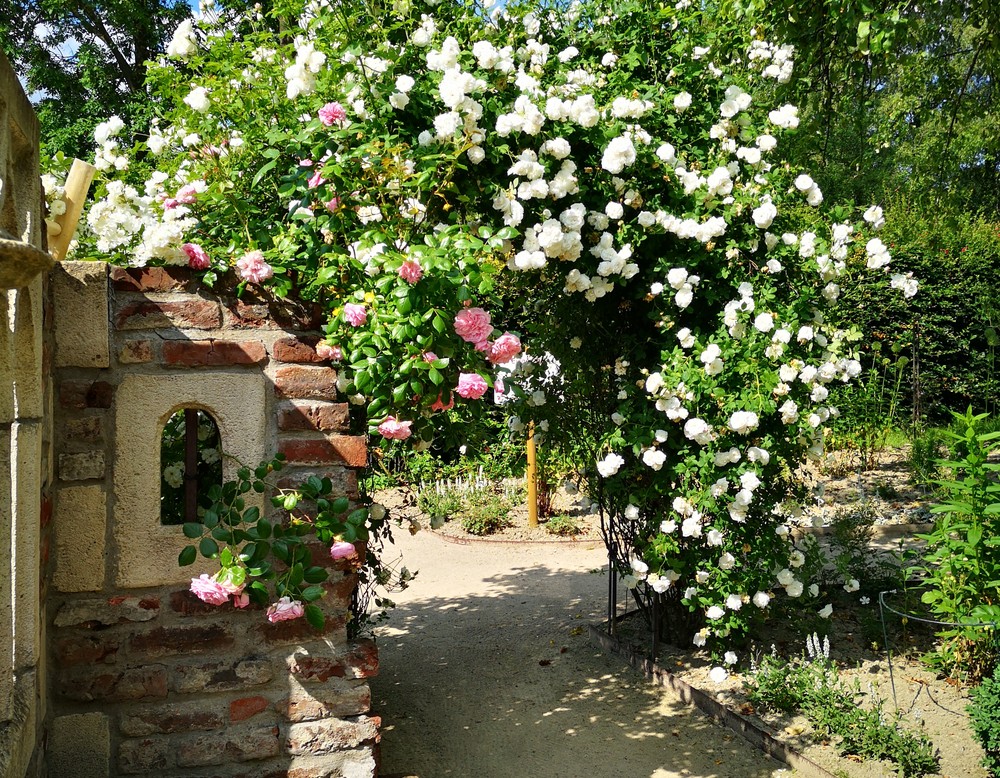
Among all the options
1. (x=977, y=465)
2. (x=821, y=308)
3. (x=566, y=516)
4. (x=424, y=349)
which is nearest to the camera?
(x=424, y=349)

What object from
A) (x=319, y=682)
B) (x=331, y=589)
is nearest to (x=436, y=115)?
(x=331, y=589)

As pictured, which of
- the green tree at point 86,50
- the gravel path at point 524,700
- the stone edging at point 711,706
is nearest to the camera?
the stone edging at point 711,706

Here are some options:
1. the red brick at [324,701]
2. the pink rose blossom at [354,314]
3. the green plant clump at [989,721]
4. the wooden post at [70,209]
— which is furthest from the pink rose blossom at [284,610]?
the green plant clump at [989,721]

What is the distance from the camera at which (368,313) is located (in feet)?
9.54

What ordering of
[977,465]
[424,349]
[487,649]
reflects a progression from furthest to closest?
[487,649] < [977,465] < [424,349]

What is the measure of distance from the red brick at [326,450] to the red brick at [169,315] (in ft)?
1.61

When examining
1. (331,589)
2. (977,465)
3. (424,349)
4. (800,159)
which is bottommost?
(331,589)

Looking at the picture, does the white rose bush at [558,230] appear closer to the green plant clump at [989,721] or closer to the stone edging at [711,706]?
the stone edging at [711,706]

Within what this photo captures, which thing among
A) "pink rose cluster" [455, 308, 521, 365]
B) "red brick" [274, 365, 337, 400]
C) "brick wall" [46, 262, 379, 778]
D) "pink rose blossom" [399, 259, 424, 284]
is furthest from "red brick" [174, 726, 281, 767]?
"pink rose blossom" [399, 259, 424, 284]

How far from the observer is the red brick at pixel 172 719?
2812 mm

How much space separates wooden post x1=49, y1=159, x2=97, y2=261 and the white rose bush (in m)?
0.19

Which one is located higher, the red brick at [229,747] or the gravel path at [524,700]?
the red brick at [229,747]

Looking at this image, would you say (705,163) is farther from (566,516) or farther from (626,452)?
(566,516)

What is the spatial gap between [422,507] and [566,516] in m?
1.48
